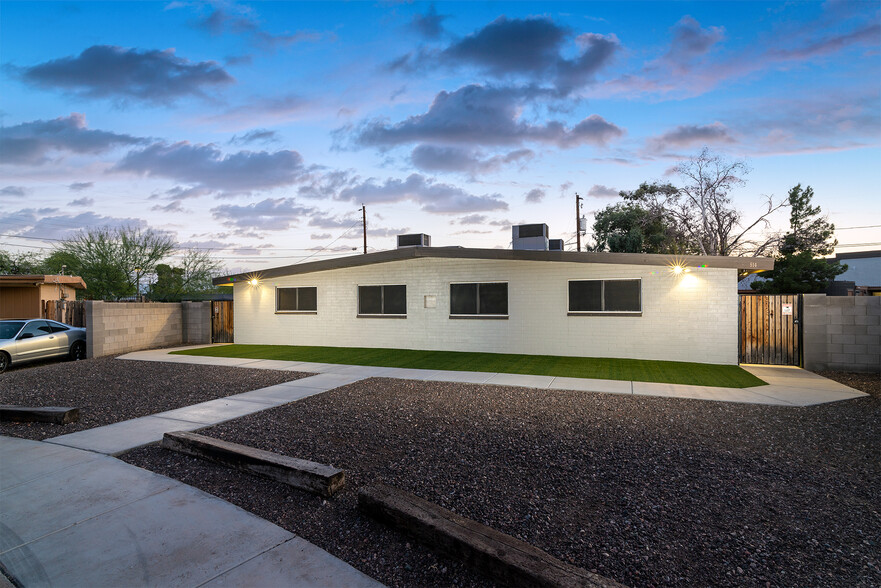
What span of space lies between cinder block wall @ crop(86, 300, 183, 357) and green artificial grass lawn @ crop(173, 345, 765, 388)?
2282 mm

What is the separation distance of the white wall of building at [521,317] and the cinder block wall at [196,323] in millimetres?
Result: 1566

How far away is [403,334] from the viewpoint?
14.7m

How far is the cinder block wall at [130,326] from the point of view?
1391cm

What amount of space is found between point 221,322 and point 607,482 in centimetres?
1751

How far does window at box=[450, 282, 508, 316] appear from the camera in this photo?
13359 millimetres

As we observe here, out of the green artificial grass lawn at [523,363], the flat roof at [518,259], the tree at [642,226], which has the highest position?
the tree at [642,226]

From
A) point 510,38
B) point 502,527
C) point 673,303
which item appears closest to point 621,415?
point 502,527

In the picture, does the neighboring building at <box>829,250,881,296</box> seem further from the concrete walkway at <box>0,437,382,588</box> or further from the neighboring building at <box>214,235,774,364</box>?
the concrete walkway at <box>0,437,382,588</box>

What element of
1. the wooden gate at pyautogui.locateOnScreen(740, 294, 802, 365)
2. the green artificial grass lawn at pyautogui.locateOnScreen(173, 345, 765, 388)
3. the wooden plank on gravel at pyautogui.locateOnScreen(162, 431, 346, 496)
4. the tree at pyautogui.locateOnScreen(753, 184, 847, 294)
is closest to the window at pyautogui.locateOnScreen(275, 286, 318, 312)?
the green artificial grass lawn at pyautogui.locateOnScreen(173, 345, 765, 388)

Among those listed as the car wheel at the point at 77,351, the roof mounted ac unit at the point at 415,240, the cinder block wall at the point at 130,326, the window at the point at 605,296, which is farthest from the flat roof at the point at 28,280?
the window at the point at 605,296

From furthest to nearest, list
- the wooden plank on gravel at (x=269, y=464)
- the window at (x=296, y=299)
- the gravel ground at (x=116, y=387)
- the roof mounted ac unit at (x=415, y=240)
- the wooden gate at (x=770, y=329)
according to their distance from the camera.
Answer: the window at (x=296, y=299), the roof mounted ac unit at (x=415, y=240), the wooden gate at (x=770, y=329), the gravel ground at (x=116, y=387), the wooden plank on gravel at (x=269, y=464)

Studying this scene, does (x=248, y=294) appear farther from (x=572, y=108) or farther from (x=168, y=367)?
(x=572, y=108)

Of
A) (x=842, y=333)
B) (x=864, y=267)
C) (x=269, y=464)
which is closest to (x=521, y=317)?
(x=842, y=333)

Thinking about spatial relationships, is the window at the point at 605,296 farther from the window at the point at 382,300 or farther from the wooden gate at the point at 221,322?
the wooden gate at the point at 221,322
